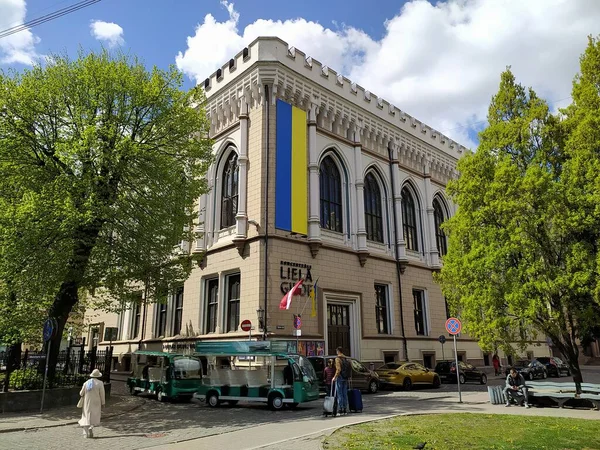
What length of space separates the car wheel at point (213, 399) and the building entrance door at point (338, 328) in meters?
8.81

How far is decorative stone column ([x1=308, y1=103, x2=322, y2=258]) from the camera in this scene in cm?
2267

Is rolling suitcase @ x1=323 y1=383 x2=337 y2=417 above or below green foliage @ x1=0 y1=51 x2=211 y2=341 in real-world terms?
below

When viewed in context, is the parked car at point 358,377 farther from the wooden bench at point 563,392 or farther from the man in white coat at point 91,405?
the man in white coat at point 91,405

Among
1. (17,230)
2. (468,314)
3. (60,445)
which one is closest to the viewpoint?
(60,445)

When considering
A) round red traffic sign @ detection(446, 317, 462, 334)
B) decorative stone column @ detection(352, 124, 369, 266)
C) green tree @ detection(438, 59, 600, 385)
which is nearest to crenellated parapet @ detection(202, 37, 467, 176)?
decorative stone column @ detection(352, 124, 369, 266)

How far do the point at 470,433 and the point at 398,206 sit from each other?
2038 centimetres

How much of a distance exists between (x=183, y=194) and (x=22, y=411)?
28.7 feet

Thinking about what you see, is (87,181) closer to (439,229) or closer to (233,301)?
(233,301)

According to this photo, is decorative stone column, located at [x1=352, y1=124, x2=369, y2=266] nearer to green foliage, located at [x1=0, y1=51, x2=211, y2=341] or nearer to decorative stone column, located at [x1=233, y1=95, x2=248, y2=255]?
decorative stone column, located at [x1=233, y1=95, x2=248, y2=255]

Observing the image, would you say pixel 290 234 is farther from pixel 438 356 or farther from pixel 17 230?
pixel 438 356

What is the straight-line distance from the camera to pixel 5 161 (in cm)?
1442

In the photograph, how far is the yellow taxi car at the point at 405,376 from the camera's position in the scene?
20.8m

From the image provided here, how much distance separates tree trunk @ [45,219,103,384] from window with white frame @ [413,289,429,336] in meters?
20.8

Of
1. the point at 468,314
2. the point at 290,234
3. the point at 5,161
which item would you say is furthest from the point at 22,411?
the point at 468,314
